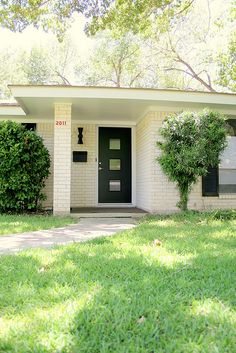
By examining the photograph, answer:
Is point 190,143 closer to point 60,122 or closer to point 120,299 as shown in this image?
point 60,122

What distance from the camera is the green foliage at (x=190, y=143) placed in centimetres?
690

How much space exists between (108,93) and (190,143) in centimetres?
206

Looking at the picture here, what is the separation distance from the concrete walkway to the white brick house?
70.8 inches

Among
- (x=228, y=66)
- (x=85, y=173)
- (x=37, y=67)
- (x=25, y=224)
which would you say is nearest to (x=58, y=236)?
(x=25, y=224)

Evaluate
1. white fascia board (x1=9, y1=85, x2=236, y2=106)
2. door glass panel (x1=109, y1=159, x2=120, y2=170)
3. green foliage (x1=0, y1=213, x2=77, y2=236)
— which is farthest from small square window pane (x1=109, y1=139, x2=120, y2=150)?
green foliage (x1=0, y1=213, x2=77, y2=236)

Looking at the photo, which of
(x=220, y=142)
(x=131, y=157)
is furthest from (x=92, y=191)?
(x=220, y=142)

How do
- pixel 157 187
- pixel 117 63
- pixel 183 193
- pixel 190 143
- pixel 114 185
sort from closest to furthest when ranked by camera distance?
pixel 190 143
pixel 183 193
pixel 157 187
pixel 114 185
pixel 117 63

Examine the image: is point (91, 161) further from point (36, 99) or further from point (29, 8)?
point (29, 8)

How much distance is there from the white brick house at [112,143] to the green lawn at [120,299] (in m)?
4.18

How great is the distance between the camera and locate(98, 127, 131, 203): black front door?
1046 cm

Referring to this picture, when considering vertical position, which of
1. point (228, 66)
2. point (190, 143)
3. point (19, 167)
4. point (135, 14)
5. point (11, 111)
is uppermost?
point (228, 66)

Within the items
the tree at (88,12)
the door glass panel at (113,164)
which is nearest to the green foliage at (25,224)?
the door glass panel at (113,164)

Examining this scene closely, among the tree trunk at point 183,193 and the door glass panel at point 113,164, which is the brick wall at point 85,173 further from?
the tree trunk at point 183,193

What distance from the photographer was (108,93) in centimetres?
760
